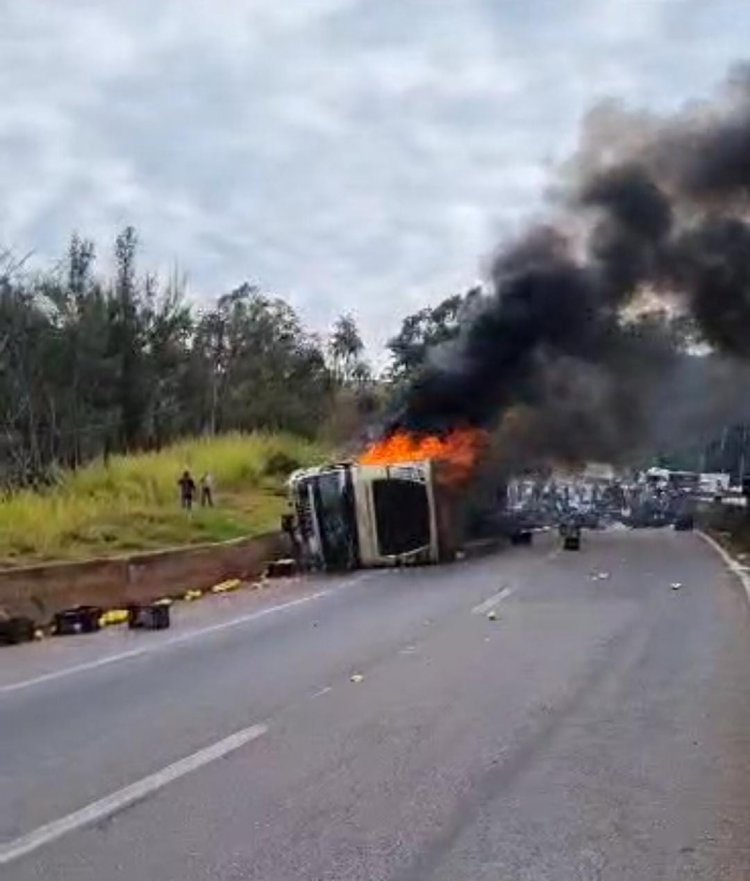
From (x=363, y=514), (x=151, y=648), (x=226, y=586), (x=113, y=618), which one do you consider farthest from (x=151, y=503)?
(x=151, y=648)

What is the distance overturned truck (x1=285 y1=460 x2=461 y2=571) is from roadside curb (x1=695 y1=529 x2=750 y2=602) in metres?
6.20

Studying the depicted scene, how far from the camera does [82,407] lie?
45188mm

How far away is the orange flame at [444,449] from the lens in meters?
33.7

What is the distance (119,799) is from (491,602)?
1384cm

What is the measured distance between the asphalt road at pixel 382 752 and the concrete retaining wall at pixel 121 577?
1.47 metres

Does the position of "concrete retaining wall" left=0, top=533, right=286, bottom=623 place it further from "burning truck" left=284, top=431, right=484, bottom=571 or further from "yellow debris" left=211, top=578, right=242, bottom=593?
"burning truck" left=284, top=431, right=484, bottom=571

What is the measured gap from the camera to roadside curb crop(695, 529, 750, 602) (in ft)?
85.1

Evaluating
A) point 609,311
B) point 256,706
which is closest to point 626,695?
point 256,706

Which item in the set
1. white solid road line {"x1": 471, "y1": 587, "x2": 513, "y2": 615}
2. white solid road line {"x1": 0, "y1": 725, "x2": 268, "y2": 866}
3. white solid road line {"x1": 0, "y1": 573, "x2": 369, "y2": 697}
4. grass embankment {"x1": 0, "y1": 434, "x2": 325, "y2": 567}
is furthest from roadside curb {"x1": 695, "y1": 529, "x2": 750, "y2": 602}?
white solid road line {"x1": 0, "y1": 725, "x2": 268, "y2": 866}

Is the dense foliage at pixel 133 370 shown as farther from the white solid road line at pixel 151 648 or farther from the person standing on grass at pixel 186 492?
the white solid road line at pixel 151 648

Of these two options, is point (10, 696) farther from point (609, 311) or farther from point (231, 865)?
point (609, 311)

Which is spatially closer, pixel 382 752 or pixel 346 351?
pixel 382 752

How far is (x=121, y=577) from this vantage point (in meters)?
20.6

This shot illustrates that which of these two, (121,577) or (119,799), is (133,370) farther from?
(119,799)
